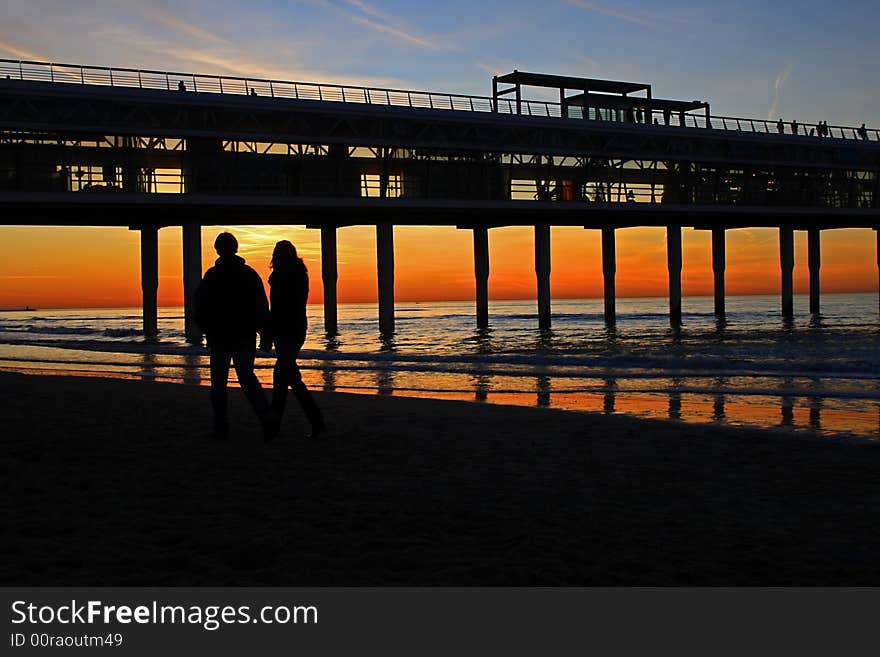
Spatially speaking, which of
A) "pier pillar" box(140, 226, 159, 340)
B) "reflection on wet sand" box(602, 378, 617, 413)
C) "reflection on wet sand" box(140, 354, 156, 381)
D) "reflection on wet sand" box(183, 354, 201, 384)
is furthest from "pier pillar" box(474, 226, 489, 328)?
"reflection on wet sand" box(602, 378, 617, 413)

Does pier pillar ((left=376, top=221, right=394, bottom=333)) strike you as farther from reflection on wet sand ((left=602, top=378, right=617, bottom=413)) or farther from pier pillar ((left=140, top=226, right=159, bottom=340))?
reflection on wet sand ((left=602, top=378, right=617, bottom=413))

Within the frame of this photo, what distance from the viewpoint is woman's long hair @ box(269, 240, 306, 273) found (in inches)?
352

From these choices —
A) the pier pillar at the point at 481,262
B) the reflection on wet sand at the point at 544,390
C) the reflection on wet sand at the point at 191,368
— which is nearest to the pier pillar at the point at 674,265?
the pier pillar at the point at 481,262

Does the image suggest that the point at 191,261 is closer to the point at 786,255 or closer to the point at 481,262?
the point at 481,262

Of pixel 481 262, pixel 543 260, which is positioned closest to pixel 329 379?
pixel 481 262

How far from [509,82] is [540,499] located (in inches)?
1405

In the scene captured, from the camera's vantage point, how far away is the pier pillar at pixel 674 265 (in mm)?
46781

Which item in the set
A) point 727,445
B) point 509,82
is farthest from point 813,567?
point 509,82

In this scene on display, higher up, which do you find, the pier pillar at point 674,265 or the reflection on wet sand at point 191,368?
the pier pillar at point 674,265

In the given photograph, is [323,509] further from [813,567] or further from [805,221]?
[805,221]

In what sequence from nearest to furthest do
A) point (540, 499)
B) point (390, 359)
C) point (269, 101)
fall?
point (540, 499), point (390, 359), point (269, 101)

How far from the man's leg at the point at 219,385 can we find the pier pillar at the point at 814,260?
166ft

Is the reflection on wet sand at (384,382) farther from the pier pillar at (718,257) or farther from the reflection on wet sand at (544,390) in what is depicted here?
the pier pillar at (718,257)
